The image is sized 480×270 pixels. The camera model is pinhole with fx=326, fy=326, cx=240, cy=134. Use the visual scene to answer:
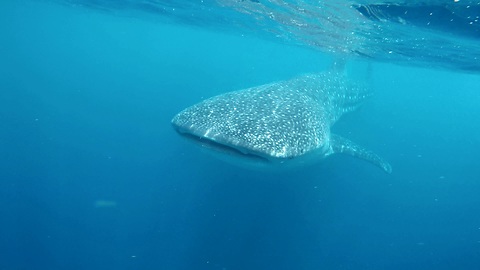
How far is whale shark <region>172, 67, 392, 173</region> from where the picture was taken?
525cm

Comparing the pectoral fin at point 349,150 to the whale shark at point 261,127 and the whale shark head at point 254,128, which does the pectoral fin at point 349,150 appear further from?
the whale shark head at point 254,128

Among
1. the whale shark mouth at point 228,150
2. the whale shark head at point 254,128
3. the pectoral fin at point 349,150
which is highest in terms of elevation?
the whale shark head at point 254,128

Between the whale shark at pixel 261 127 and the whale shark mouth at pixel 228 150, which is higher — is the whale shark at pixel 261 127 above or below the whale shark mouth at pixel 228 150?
above

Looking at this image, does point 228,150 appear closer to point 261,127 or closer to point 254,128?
point 254,128

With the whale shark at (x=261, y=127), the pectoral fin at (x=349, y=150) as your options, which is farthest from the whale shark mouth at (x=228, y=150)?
the pectoral fin at (x=349, y=150)

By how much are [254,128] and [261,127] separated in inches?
6.5

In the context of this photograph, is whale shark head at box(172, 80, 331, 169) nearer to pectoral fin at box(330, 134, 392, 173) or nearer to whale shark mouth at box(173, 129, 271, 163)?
whale shark mouth at box(173, 129, 271, 163)

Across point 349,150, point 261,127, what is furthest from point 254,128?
point 349,150

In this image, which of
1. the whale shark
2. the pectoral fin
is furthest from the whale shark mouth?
the pectoral fin

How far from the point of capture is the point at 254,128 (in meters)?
5.53

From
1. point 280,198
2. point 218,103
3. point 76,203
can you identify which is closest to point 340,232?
point 280,198

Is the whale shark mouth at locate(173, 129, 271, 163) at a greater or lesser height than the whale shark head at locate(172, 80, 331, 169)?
lesser

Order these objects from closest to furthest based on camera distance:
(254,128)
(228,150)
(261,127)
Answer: (228,150) < (254,128) < (261,127)

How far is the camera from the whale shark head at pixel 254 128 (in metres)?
5.23
